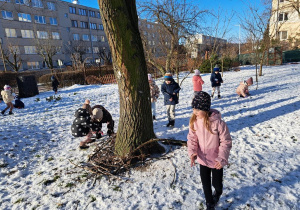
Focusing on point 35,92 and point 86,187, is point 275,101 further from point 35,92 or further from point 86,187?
point 35,92

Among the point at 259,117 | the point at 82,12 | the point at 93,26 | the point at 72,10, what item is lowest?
the point at 259,117

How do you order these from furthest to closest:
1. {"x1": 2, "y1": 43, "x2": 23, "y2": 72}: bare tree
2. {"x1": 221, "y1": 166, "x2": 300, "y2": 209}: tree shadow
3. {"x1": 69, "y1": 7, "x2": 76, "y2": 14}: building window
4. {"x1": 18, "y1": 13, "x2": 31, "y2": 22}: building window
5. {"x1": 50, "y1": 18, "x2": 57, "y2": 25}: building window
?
1. {"x1": 69, "y1": 7, "x2": 76, "y2": 14}: building window
2. {"x1": 50, "y1": 18, "x2": 57, "y2": 25}: building window
3. {"x1": 18, "y1": 13, "x2": 31, "y2": 22}: building window
4. {"x1": 2, "y1": 43, "x2": 23, "y2": 72}: bare tree
5. {"x1": 221, "y1": 166, "x2": 300, "y2": 209}: tree shadow

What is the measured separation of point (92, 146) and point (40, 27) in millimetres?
39328

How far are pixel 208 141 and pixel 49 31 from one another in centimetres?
3913

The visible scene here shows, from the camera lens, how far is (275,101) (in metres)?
7.03

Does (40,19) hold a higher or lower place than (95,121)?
higher

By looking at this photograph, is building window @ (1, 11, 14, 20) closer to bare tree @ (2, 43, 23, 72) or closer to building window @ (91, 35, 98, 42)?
bare tree @ (2, 43, 23, 72)

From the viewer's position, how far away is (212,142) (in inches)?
83.0

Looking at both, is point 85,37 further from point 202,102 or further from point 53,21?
point 202,102

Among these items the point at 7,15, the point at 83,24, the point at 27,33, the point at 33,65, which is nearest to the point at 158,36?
the point at 33,65

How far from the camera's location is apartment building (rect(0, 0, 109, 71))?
30906mm

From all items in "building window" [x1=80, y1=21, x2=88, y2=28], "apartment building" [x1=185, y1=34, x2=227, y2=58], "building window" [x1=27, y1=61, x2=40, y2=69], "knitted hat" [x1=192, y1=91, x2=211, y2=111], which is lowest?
"knitted hat" [x1=192, y1=91, x2=211, y2=111]

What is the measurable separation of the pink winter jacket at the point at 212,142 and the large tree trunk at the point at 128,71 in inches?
54.1

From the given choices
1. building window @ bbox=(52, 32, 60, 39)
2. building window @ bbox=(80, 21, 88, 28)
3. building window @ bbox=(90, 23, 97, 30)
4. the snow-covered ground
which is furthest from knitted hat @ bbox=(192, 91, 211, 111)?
building window @ bbox=(90, 23, 97, 30)
